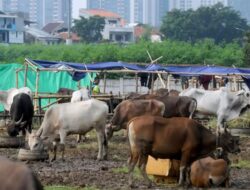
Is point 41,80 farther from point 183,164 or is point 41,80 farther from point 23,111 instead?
point 183,164

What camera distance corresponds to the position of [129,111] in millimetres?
19750

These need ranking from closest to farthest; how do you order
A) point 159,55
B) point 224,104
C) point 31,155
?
point 31,155 → point 224,104 → point 159,55

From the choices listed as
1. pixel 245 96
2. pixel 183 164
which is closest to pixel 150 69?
pixel 245 96

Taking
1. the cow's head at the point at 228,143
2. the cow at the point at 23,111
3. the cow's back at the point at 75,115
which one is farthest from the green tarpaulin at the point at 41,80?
the cow's head at the point at 228,143

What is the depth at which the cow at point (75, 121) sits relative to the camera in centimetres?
1844

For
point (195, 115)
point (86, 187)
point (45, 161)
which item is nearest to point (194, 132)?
point (86, 187)

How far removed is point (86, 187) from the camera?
13.7 m

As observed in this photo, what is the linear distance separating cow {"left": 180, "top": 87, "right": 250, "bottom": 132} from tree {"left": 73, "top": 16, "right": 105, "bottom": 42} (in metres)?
77.3

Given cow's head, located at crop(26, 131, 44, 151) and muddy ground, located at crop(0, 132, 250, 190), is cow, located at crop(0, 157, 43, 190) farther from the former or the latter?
cow's head, located at crop(26, 131, 44, 151)

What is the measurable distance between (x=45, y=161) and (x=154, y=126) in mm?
4594

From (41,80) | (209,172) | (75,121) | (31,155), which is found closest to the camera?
(209,172)

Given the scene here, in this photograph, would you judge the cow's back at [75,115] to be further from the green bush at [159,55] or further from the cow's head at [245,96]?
the green bush at [159,55]

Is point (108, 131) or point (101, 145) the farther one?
point (108, 131)

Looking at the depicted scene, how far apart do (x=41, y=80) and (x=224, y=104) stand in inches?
439
